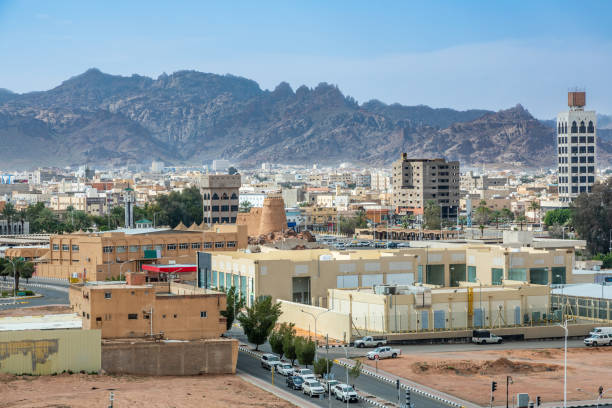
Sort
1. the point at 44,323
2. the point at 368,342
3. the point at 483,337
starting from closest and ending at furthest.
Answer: the point at 44,323 → the point at 368,342 → the point at 483,337

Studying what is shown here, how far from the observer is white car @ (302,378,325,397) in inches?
1970

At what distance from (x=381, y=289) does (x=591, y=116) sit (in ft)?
428

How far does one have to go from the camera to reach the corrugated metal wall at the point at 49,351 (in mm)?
53281

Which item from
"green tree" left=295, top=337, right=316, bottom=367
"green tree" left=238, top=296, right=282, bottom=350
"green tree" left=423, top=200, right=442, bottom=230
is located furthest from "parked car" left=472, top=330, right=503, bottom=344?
"green tree" left=423, top=200, right=442, bottom=230

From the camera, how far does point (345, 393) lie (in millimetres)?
48000

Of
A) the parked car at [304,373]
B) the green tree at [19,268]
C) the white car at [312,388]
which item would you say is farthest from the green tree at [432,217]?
the white car at [312,388]

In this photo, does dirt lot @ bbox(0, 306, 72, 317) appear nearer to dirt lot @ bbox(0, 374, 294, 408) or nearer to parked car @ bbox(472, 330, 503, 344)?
dirt lot @ bbox(0, 374, 294, 408)

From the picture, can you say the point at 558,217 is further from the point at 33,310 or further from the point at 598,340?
the point at 33,310

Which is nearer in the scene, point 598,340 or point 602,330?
point 598,340

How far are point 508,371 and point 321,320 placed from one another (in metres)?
14.0

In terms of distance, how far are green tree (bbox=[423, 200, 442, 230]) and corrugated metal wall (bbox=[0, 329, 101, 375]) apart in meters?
122

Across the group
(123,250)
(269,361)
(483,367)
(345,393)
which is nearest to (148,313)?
(269,361)

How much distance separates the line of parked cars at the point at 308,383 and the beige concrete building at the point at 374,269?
19311 mm

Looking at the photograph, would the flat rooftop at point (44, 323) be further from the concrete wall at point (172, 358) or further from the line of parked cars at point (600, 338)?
the line of parked cars at point (600, 338)
